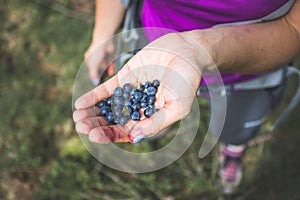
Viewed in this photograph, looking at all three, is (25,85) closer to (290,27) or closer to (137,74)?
(137,74)

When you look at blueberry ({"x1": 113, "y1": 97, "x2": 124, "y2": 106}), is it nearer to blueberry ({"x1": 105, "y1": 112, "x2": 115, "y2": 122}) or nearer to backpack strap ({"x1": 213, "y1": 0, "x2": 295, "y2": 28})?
blueberry ({"x1": 105, "y1": 112, "x2": 115, "y2": 122})

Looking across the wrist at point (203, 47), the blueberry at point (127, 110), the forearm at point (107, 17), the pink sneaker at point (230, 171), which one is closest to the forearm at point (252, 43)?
the wrist at point (203, 47)

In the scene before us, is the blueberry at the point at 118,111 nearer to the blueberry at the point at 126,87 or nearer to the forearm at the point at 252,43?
the blueberry at the point at 126,87

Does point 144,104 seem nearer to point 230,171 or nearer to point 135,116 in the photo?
point 135,116

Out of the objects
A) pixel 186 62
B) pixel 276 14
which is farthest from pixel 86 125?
pixel 276 14

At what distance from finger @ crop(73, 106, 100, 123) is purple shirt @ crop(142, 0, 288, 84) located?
0.30m

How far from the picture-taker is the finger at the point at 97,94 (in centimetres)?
90

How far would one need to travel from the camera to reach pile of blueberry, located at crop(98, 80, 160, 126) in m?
0.94

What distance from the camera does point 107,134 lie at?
0.89 m

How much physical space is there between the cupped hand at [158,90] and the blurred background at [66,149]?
745mm

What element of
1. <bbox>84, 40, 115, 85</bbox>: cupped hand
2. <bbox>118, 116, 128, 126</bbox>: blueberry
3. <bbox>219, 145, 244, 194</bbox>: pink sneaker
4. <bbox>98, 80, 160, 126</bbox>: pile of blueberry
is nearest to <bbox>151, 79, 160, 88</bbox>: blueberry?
<bbox>98, 80, 160, 126</bbox>: pile of blueberry

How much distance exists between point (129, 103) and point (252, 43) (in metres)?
0.33

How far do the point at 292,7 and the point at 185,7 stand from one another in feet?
0.83

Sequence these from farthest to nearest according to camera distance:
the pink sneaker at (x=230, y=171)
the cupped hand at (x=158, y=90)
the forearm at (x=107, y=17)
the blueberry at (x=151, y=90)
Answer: the pink sneaker at (x=230, y=171), the forearm at (x=107, y=17), the blueberry at (x=151, y=90), the cupped hand at (x=158, y=90)
